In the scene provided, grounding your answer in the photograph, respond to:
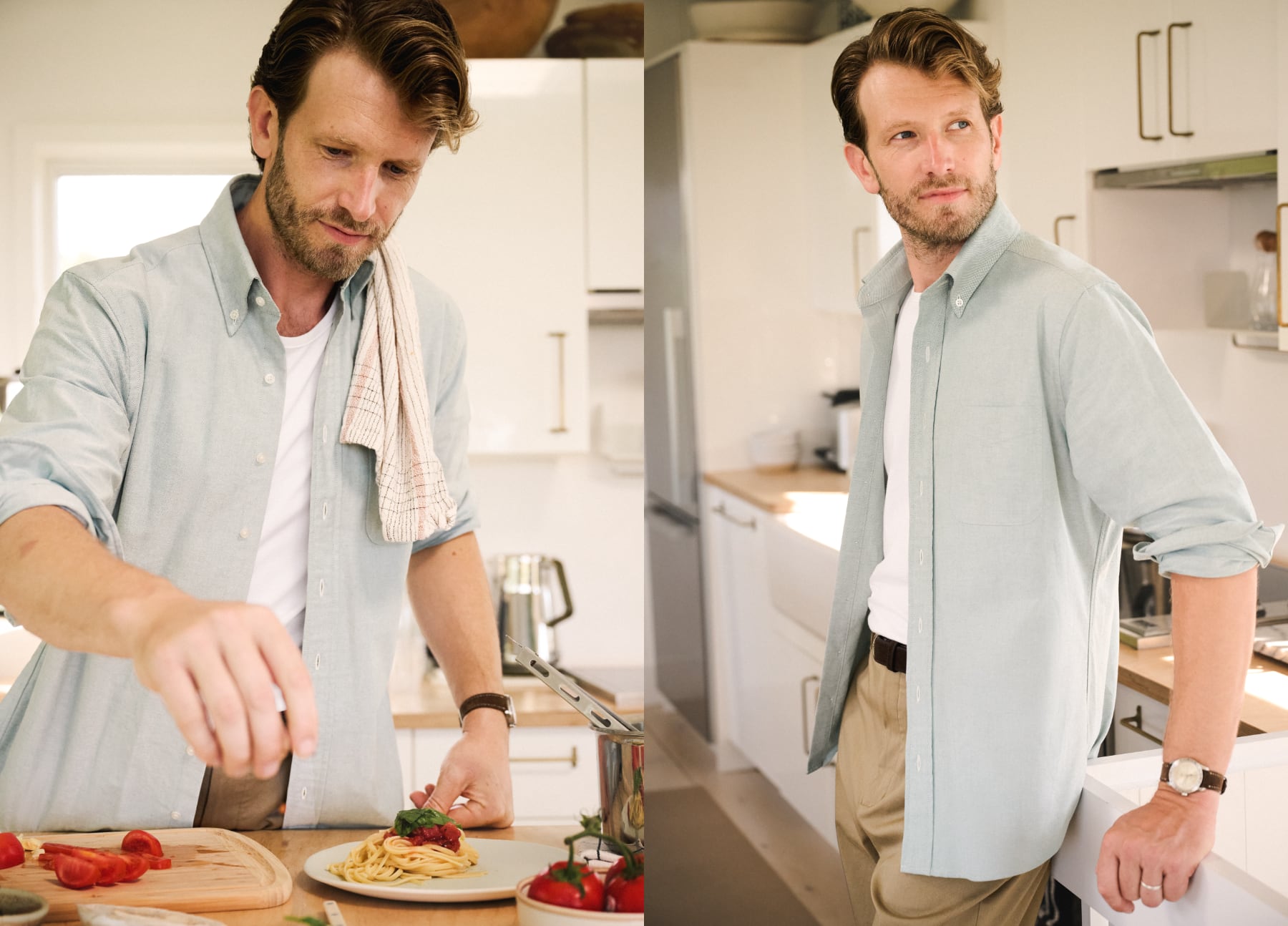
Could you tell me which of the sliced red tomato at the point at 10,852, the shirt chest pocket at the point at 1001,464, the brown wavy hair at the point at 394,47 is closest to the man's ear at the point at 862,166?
the shirt chest pocket at the point at 1001,464

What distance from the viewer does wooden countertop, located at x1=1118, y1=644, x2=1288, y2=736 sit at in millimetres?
1435

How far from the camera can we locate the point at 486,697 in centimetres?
128

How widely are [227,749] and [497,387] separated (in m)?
1.91

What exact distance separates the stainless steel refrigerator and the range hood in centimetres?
116

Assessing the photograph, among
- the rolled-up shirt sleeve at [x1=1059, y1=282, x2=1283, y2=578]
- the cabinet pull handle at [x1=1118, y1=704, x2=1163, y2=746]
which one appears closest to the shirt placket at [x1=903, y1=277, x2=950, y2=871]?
the rolled-up shirt sleeve at [x1=1059, y1=282, x2=1283, y2=578]

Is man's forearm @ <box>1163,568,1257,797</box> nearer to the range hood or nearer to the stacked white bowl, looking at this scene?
the range hood

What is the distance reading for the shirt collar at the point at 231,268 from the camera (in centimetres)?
115

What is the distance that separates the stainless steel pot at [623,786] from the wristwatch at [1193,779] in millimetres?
512

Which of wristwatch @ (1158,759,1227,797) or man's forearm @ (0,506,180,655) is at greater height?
man's forearm @ (0,506,180,655)

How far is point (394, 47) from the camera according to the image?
1.12 meters

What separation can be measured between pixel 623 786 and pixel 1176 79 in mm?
1738

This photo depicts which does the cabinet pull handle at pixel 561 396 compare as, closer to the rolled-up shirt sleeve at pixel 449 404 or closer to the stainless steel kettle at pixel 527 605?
the stainless steel kettle at pixel 527 605

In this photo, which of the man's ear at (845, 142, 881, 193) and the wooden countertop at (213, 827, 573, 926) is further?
the man's ear at (845, 142, 881, 193)

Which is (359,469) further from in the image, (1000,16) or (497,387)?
(1000,16)
